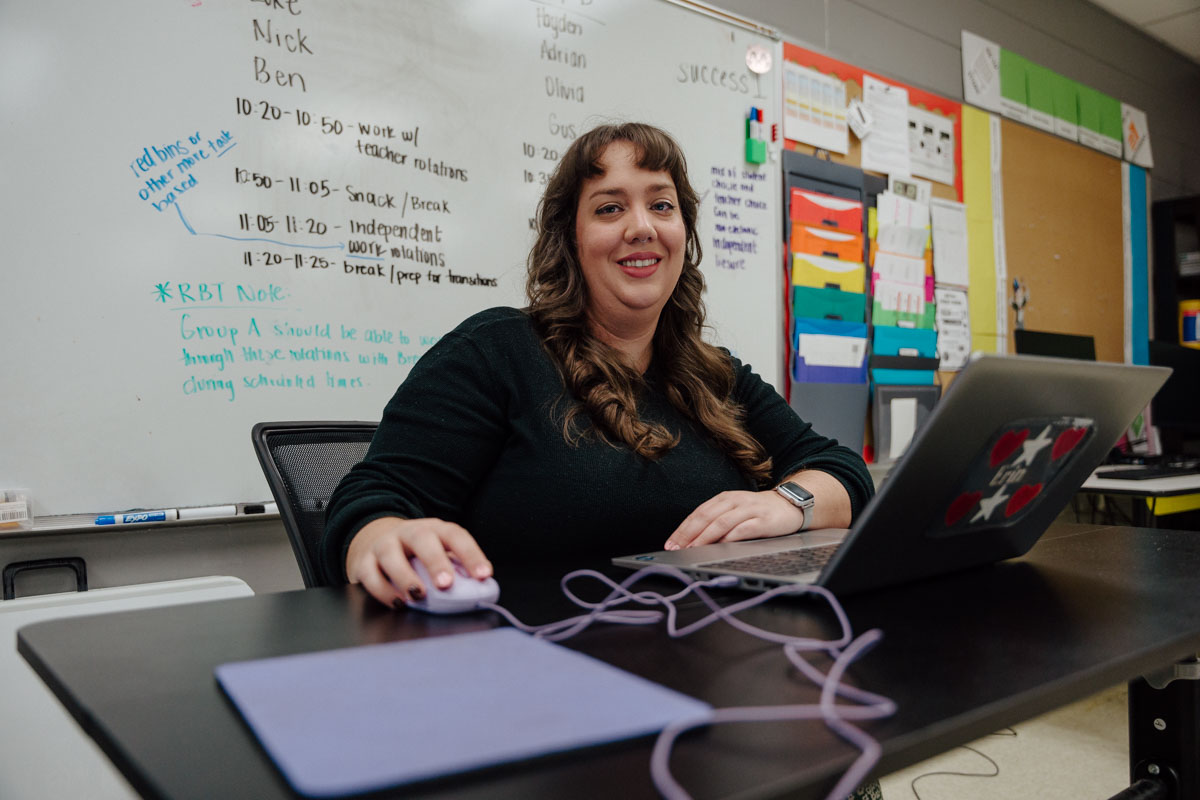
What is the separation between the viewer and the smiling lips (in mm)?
1267

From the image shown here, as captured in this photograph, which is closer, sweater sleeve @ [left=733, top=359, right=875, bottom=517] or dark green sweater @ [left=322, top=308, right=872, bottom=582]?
dark green sweater @ [left=322, top=308, right=872, bottom=582]

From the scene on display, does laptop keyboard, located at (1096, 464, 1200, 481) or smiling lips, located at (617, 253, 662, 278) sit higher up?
smiling lips, located at (617, 253, 662, 278)

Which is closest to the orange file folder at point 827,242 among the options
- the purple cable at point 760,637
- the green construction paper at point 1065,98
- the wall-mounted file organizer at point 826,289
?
the wall-mounted file organizer at point 826,289

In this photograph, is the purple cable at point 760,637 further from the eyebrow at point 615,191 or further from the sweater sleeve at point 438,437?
the eyebrow at point 615,191

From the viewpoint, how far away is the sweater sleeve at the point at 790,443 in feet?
3.77

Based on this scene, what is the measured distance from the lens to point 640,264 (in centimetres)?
128

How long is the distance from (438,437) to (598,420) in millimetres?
226

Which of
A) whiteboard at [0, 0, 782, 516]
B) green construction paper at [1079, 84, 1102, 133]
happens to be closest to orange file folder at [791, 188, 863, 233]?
Result: whiteboard at [0, 0, 782, 516]

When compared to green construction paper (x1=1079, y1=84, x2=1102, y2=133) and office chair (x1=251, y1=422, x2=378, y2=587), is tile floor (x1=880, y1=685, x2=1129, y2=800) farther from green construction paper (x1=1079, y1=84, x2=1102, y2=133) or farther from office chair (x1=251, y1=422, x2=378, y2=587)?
green construction paper (x1=1079, y1=84, x2=1102, y2=133)

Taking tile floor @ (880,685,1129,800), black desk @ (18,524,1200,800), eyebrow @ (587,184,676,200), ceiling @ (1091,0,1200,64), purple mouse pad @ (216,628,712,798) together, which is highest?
ceiling @ (1091,0,1200,64)

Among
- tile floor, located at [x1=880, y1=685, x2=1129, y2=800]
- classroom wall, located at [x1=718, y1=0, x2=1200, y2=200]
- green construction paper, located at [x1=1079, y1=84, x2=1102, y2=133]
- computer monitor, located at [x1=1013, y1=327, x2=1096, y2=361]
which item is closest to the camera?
tile floor, located at [x1=880, y1=685, x2=1129, y2=800]

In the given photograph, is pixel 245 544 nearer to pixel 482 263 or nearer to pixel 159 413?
pixel 159 413

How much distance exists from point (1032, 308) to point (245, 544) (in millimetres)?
3143

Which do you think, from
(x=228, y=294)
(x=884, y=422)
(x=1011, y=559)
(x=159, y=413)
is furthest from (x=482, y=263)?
(x=884, y=422)
